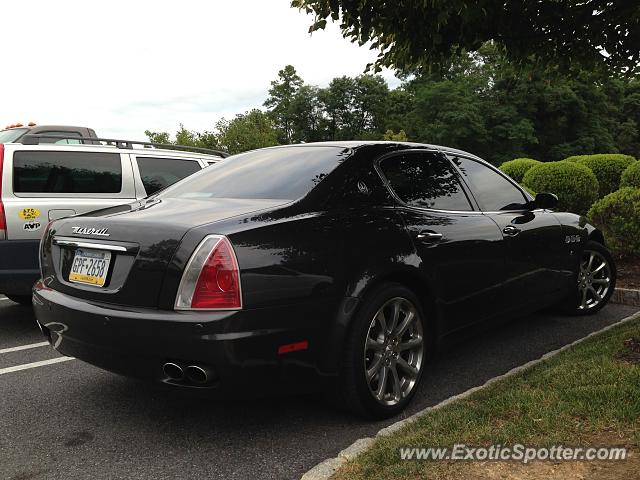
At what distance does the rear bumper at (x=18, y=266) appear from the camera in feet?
16.2

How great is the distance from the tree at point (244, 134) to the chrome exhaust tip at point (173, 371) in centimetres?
4667

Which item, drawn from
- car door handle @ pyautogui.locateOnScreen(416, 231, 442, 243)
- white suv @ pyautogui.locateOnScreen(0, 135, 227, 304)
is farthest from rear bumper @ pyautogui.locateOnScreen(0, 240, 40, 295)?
car door handle @ pyautogui.locateOnScreen(416, 231, 442, 243)

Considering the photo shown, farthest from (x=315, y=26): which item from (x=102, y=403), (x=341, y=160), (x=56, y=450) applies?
(x=56, y=450)

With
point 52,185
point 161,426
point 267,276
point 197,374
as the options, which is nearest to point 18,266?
point 52,185

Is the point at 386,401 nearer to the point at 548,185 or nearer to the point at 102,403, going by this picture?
the point at 102,403

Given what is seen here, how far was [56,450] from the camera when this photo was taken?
297 centimetres

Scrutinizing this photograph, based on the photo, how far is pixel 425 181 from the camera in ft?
12.7

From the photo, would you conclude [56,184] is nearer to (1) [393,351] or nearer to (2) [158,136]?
(1) [393,351]

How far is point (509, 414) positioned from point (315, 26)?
311 centimetres

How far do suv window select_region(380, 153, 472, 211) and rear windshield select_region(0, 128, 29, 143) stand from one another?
839 cm

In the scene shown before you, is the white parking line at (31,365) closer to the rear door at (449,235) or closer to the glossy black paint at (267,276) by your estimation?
the glossy black paint at (267,276)

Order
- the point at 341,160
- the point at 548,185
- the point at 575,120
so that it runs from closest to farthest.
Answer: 1. the point at 341,160
2. the point at 548,185
3. the point at 575,120

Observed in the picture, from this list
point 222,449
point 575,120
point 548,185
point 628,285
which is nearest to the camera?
point 222,449

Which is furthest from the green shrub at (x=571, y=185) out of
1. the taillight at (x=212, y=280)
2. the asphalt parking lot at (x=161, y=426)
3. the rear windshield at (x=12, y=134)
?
the rear windshield at (x=12, y=134)
